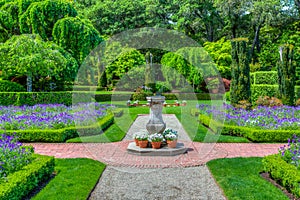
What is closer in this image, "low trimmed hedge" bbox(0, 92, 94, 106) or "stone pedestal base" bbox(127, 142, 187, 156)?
"stone pedestal base" bbox(127, 142, 187, 156)

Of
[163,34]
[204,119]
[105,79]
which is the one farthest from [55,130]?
[163,34]

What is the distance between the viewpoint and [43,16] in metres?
18.3

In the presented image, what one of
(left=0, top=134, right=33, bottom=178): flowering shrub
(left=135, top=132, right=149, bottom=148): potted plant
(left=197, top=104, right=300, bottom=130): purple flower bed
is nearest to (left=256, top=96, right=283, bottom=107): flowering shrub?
(left=197, top=104, right=300, bottom=130): purple flower bed

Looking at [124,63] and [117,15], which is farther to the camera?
[117,15]

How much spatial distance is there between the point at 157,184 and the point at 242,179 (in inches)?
62.2

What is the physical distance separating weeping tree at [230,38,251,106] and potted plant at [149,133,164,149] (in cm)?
700

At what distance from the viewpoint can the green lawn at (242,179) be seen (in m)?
5.09

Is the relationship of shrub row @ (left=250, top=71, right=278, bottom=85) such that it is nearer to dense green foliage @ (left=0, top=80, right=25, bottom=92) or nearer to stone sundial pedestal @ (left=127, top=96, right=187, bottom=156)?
stone sundial pedestal @ (left=127, top=96, right=187, bottom=156)

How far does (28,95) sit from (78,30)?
197 inches

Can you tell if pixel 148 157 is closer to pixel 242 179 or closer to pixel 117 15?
pixel 242 179

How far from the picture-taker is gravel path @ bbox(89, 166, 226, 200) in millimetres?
5219

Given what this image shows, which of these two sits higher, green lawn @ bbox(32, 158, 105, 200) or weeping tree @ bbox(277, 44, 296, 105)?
weeping tree @ bbox(277, 44, 296, 105)

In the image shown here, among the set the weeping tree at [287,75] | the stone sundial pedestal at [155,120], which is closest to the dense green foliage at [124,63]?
the weeping tree at [287,75]

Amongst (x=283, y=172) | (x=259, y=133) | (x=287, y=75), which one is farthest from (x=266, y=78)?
(x=283, y=172)
